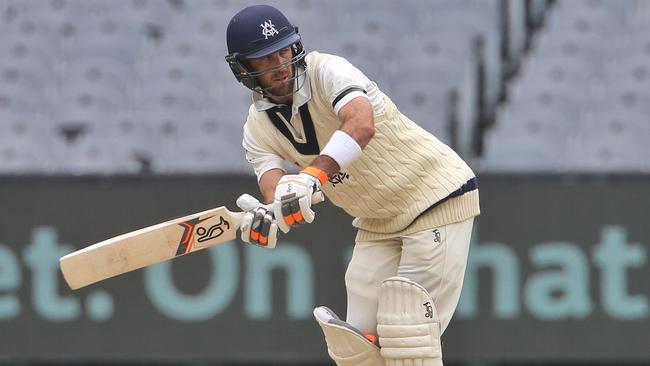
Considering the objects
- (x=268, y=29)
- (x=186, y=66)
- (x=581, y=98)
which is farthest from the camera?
(x=186, y=66)

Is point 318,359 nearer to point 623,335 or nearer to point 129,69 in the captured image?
point 623,335

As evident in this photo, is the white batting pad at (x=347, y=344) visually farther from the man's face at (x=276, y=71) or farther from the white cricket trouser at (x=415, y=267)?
the man's face at (x=276, y=71)

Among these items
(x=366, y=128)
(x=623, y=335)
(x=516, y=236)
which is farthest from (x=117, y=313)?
(x=366, y=128)

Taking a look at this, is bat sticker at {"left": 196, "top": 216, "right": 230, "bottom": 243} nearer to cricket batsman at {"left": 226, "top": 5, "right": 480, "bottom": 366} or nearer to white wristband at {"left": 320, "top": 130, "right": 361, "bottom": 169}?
cricket batsman at {"left": 226, "top": 5, "right": 480, "bottom": 366}

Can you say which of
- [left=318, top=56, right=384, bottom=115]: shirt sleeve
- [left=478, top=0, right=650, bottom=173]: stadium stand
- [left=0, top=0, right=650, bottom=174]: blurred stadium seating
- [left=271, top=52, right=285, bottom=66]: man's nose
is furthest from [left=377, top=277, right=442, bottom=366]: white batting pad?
[left=0, top=0, right=650, bottom=174]: blurred stadium seating

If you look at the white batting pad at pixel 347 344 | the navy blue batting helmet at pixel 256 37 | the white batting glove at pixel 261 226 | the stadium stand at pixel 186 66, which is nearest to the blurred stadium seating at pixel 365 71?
the stadium stand at pixel 186 66

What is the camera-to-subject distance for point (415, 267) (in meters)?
4.71

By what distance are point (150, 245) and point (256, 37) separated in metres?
0.80

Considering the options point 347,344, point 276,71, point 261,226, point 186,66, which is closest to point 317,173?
point 261,226

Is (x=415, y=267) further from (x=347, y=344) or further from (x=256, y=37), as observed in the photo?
(x=256, y=37)

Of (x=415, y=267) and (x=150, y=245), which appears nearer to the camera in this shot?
(x=150, y=245)

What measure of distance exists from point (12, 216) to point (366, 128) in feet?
11.3

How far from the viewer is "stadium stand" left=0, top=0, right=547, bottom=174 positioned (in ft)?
27.1

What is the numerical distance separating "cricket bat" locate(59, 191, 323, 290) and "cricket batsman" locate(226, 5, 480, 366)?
185mm
